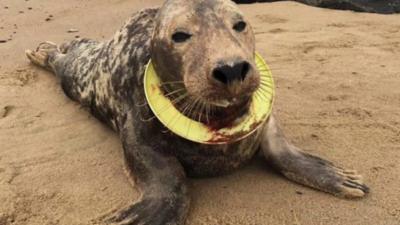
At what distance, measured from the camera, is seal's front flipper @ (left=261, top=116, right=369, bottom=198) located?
9.97ft

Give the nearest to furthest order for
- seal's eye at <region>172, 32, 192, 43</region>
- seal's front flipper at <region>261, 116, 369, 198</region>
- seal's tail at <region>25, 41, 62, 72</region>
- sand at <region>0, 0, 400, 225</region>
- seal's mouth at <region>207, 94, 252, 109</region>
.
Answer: seal's mouth at <region>207, 94, 252, 109</region>, seal's eye at <region>172, 32, 192, 43</region>, sand at <region>0, 0, 400, 225</region>, seal's front flipper at <region>261, 116, 369, 198</region>, seal's tail at <region>25, 41, 62, 72</region>

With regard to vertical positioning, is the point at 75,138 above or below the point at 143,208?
below

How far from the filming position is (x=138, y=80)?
3271 millimetres

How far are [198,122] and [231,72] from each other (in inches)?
19.8

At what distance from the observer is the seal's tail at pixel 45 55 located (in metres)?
5.09

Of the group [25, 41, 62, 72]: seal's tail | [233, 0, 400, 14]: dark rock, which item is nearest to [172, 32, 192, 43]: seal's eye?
[25, 41, 62, 72]: seal's tail

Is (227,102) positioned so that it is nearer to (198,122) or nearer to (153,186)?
(198,122)

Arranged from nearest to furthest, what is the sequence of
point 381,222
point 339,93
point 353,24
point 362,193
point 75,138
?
1. point 381,222
2. point 362,193
3. point 75,138
4. point 339,93
5. point 353,24

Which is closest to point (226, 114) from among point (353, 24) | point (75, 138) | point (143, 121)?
point (143, 121)

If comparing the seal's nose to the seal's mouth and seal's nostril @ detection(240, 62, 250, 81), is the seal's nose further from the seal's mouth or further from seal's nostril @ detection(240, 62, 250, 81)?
the seal's mouth

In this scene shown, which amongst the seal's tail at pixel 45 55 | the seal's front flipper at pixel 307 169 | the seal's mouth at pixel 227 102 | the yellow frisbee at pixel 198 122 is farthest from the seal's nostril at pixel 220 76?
the seal's tail at pixel 45 55

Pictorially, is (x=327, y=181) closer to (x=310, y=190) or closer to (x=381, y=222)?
(x=310, y=190)

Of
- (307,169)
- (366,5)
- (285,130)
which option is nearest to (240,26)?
(307,169)

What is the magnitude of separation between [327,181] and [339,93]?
1.43 meters
